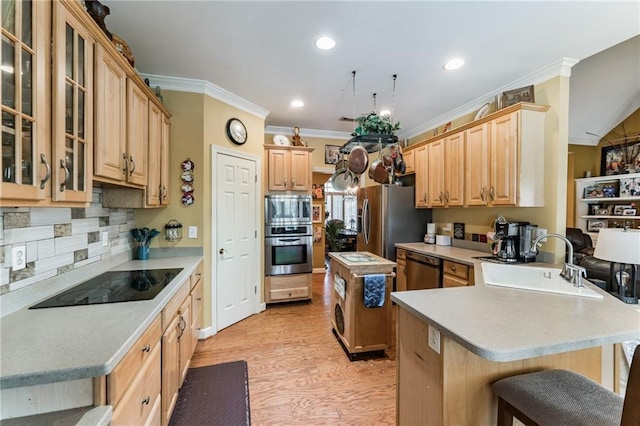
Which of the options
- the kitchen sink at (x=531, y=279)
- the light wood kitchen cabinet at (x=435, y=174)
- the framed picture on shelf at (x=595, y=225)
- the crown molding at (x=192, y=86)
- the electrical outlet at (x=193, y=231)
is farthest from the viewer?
the framed picture on shelf at (x=595, y=225)

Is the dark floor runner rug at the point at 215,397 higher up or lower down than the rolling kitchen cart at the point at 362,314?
lower down

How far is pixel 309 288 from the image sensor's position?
423 cm

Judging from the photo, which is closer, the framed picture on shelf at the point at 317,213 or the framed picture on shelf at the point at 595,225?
the framed picture on shelf at the point at 595,225

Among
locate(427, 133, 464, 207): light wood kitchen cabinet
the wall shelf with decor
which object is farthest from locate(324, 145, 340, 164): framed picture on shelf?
the wall shelf with decor

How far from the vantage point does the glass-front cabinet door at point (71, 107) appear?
1.18 metres

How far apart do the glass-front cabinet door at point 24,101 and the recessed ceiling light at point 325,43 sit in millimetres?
1651

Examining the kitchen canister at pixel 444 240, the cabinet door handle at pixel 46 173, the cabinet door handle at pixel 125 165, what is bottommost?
the kitchen canister at pixel 444 240

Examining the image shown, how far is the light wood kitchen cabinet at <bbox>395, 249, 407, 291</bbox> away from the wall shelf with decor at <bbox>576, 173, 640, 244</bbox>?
393 cm

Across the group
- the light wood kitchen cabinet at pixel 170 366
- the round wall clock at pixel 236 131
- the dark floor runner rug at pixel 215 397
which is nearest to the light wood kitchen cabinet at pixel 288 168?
the round wall clock at pixel 236 131

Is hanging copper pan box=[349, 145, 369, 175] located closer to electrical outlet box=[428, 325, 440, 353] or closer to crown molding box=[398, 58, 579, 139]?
crown molding box=[398, 58, 579, 139]

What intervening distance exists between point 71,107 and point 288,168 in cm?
290

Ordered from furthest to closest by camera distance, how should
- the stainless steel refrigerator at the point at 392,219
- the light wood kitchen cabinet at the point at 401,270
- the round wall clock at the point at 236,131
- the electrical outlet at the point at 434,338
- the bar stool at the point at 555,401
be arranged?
the stainless steel refrigerator at the point at 392,219
the light wood kitchen cabinet at the point at 401,270
the round wall clock at the point at 236,131
the electrical outlet at the point at 434,338
the bar stool at the point at 555,401

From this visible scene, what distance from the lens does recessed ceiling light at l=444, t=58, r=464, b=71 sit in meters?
2.57

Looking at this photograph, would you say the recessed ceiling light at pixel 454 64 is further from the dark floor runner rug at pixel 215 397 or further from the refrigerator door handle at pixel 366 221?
the dark floor runner rug at pixel 215 397
